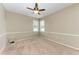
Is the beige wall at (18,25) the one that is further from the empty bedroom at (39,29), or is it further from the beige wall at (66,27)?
the beige wall at (66,27)

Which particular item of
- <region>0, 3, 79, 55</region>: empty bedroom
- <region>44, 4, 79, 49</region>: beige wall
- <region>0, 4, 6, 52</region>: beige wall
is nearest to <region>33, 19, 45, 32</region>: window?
<region>0, 3, 79, 55</region>: empty bedroom

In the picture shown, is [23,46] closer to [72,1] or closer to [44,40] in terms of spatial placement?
[44,40]

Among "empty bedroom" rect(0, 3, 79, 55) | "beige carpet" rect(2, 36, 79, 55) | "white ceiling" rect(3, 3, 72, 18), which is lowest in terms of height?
"beige carpet" rect(2, 36, 79, 55)

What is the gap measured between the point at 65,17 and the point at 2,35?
51.0 inches

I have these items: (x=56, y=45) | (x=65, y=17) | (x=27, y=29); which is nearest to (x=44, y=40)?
(x=56, y=45)

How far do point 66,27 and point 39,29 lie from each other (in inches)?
22.0

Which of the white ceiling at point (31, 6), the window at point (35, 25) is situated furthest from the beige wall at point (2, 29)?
the window at point (35, 25)

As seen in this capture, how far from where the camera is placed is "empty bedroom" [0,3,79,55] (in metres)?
2.14

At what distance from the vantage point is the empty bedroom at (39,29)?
2143mm

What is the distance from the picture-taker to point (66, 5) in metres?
2.13

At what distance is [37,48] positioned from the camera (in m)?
2.28

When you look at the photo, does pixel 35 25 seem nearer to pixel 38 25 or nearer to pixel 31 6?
pixel 38 25

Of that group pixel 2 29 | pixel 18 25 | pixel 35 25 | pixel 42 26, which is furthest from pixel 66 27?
pixel 2 29

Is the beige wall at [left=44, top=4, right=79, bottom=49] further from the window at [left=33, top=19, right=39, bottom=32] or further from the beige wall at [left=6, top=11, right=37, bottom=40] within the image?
the beige wall at [left=6, top=11, right=37, bottom=40]
